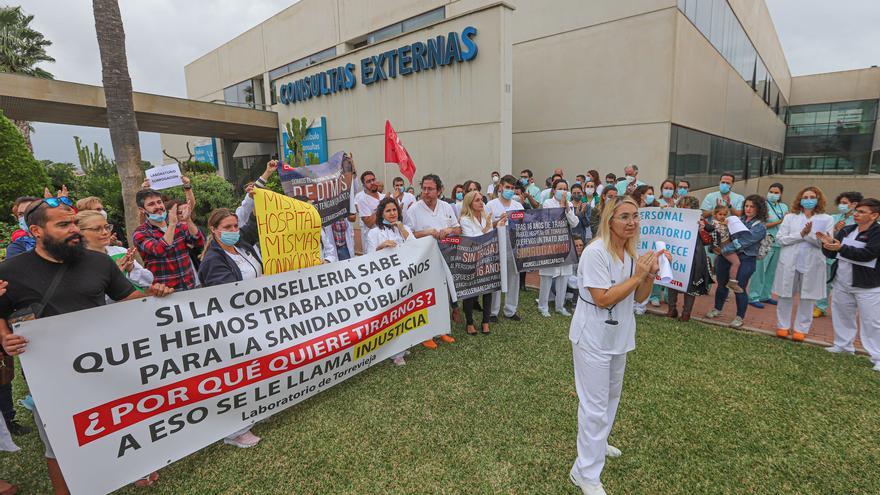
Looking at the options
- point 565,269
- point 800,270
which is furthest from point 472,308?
point 800,270

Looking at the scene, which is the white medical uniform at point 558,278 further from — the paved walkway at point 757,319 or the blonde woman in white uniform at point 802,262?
the blonde woman in white uniform at point 802,262

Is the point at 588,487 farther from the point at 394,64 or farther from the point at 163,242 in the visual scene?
the point at 394,64

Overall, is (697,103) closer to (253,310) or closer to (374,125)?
(374,125)

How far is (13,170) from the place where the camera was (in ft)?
32.7

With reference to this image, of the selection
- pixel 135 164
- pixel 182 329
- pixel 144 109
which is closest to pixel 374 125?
pixel 135 164

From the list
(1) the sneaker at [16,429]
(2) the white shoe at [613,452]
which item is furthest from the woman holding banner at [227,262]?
(2) the white shoe at [613,452]

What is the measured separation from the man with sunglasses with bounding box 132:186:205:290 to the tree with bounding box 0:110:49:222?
9.09 m

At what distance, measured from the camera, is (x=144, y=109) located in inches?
688

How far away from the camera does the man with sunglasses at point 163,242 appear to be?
13.6 feet

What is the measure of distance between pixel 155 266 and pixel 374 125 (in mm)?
12419

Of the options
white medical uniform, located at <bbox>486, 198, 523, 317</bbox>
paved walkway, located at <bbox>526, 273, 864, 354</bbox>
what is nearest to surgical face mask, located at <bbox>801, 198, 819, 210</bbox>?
paved walkway, located at <bbox>526, 273, 864, 354</bbox>

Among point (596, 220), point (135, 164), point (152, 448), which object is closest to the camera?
point (152, 448)

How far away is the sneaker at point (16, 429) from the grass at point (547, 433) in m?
0.17

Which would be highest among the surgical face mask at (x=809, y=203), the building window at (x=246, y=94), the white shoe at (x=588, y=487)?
the building window at (x=246, y=94)
